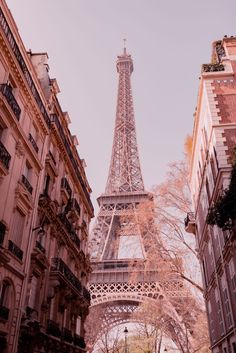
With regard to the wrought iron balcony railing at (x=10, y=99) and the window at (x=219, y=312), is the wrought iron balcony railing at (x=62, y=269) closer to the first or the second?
the wrought iron balcony railing at (x=10, y=99)

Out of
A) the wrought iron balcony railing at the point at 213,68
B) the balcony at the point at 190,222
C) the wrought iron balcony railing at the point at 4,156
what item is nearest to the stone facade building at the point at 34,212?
the wrought iron balcony railing at the point at 4,156

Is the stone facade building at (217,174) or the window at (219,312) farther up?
the stone facade building at (217,174)

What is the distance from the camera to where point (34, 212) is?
18.8m

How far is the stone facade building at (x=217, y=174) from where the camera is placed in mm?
17953

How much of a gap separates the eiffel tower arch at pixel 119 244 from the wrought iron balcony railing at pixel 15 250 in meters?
11.1

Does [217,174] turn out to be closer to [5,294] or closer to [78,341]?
[5,294]

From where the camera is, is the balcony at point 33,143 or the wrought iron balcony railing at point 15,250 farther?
the balcony at point 33,143

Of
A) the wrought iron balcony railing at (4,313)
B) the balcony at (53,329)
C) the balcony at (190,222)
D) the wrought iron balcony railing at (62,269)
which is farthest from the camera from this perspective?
the balcony at (190,222)

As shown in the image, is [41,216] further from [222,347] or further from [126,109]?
[126,109]

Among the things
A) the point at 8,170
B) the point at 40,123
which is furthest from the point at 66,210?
the point at 8,170

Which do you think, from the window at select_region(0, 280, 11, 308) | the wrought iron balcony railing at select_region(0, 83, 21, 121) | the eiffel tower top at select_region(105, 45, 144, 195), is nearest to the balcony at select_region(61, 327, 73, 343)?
the window at select_region(0, 280, 11, 308)

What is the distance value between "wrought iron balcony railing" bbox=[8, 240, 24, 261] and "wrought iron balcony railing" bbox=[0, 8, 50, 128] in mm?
8838

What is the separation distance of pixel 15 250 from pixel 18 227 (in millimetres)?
1545

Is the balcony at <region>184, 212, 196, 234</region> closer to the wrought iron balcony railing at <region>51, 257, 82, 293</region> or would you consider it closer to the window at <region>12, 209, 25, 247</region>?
the wrought iron balcony railing at <region>51, 257, 82, 293</region>
